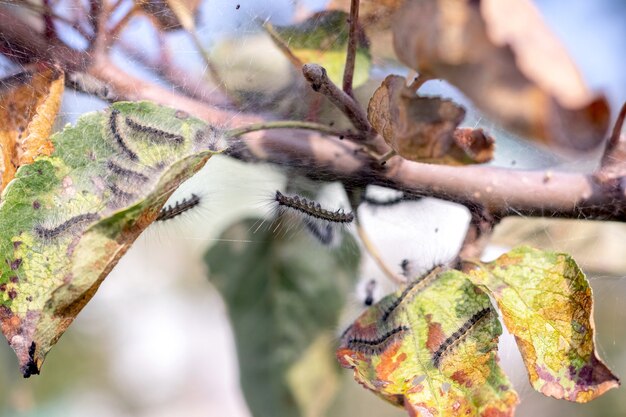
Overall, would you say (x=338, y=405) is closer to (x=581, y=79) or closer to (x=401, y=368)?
(x=401, y=368)

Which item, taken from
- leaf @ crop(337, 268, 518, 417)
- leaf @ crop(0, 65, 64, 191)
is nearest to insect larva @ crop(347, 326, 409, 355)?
leaf @ crop(337, 268, 518, 417)

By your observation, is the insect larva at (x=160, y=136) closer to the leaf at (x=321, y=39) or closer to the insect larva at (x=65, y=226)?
the insect larva at (x=65, y=226)

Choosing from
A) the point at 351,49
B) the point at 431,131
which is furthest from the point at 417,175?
the point at 431,131

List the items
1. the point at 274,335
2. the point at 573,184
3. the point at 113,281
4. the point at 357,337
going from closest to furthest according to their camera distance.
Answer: the point at 357,337
the point at 573,184
the point at 274,335
the point at 113,281

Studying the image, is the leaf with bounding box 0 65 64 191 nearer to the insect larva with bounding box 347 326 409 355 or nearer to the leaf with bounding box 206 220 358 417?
the insect larva with bounding box 347 326 409 355

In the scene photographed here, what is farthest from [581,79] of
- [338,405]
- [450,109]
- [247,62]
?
[338,405]
